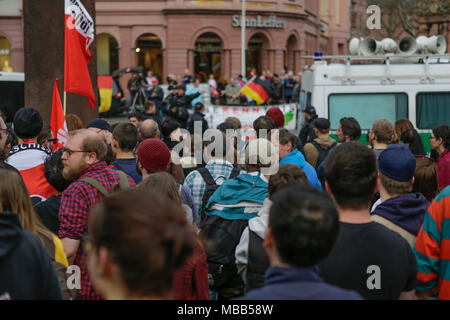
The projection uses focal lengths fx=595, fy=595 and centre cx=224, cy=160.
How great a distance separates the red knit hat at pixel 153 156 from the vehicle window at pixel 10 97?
11924 millimetres

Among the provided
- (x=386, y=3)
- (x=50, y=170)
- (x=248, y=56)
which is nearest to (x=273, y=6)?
(x=248, y=56)

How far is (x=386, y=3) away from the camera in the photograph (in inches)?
1502

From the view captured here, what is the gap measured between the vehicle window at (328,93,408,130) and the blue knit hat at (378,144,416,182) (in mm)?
6876

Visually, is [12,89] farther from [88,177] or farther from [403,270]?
[403,270]

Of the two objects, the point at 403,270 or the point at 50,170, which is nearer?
the point at 403,270

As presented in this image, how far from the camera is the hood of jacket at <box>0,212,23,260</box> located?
253 cm

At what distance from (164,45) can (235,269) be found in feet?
113

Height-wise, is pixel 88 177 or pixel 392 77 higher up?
pixel 392 77

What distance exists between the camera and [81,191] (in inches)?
156

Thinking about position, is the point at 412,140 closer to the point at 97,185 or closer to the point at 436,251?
the point at 436,251

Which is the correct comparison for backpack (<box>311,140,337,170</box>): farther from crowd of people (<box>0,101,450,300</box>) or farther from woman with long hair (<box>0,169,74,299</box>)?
woman with long hair (<box>0,169,74,299</box>)

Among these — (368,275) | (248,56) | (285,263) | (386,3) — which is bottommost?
(368,275)

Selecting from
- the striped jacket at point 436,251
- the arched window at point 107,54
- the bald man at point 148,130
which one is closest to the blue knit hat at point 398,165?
the striped jacket at point 436,251

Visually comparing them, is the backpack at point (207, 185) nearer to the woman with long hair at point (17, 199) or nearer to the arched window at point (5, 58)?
the woman with long hair at point (17, 199)
